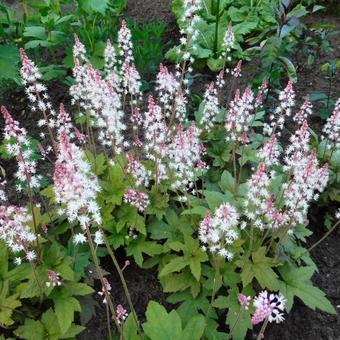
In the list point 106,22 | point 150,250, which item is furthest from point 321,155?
point 106,22

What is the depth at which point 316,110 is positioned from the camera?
6.00 meters

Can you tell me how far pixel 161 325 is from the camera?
10.7 ft

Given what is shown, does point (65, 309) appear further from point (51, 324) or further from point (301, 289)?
point (301, 289)

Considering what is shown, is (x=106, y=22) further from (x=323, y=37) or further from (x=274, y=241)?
(x=274, y=241)

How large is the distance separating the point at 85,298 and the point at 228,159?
2.00 m

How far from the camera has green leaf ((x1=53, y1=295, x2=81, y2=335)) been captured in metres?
3.21

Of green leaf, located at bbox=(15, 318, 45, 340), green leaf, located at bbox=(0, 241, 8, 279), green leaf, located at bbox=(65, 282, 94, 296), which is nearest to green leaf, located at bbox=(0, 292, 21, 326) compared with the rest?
green leaf, located at bbox=(15, 318, 45, 340)

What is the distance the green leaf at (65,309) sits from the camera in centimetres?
321

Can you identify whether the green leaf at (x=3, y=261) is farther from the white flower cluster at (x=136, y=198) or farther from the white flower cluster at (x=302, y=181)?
the white flower cluster at (x=302, y=181)

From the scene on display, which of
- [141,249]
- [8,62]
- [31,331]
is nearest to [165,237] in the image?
[141,249]

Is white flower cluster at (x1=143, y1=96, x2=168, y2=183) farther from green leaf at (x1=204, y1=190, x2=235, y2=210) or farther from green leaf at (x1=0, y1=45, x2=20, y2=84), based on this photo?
green leaf at (x1=0, y1=45, x2=20, y2=84)

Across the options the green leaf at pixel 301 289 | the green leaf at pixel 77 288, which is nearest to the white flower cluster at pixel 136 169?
the green leaf at pixel 77 288

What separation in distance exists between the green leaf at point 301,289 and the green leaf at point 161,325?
3.04 ft

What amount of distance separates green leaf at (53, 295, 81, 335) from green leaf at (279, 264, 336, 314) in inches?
65.4
